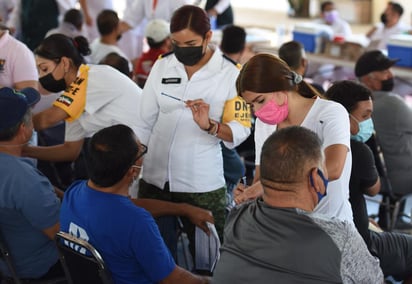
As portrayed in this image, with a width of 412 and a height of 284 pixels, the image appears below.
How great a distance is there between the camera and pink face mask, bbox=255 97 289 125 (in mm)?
2066

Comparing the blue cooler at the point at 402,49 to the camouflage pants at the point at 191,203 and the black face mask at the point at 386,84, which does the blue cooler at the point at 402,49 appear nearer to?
the black face mask at the point at 386,84

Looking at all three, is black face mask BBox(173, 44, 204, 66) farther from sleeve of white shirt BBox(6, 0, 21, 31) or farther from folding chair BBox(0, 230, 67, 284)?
sleeve of white shirt BBox(6, 0, 21, 31)

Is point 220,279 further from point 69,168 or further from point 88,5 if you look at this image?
point 88,5

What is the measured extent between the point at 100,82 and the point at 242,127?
0.68 m

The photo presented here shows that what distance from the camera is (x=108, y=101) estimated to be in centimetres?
275

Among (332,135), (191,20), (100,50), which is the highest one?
(191,20)

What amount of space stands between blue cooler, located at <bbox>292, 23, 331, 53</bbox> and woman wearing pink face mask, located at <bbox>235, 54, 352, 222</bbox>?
13.2ft

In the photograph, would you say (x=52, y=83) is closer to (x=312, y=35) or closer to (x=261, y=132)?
(x=261, y=132)

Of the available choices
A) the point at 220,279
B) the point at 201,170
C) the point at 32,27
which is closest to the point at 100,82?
the point at 201,170

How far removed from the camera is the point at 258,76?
6.64 feet

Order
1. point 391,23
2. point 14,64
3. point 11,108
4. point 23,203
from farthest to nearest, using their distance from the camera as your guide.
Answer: point 391,23, point 14,64, point 11,108, point 23,203

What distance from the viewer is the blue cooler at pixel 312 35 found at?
19.6ft

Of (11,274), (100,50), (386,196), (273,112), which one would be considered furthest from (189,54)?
(100,50)

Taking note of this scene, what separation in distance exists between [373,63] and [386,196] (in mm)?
800
